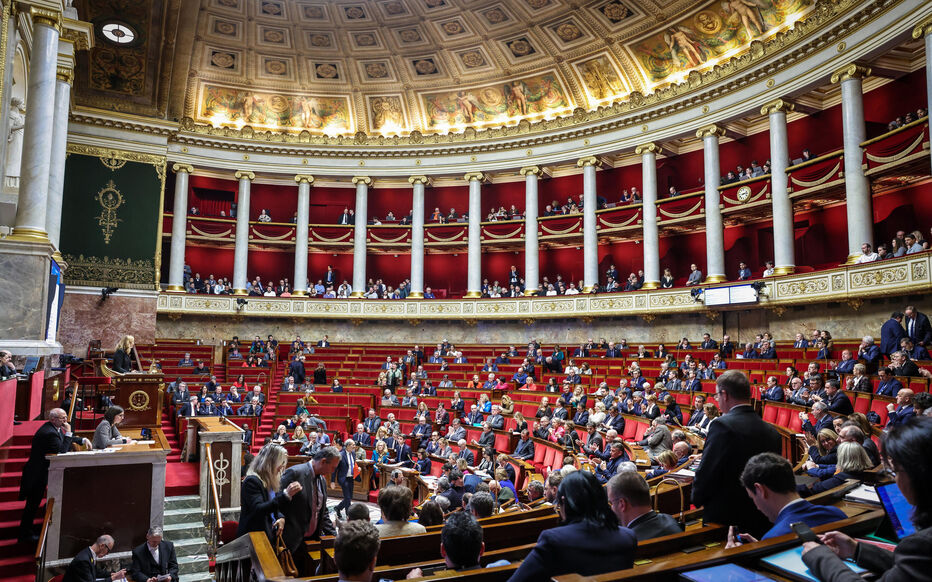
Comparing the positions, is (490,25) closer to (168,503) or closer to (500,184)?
(500,184)

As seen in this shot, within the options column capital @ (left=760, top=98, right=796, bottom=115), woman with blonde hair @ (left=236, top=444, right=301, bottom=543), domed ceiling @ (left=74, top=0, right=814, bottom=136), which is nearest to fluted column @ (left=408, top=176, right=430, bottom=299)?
domed ceiling @ (left=74, top=0, right=814, bottom=136)

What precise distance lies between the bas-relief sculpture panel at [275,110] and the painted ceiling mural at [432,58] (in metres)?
0.05

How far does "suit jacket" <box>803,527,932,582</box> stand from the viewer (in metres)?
1.67

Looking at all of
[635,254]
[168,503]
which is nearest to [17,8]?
[168,503]

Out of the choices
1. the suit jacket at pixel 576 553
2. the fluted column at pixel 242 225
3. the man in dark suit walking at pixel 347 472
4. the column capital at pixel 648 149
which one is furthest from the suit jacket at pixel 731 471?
the fluted column at pixel 242 225

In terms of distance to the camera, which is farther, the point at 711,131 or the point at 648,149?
the point at 648,149

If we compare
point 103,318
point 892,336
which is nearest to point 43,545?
point 892,336

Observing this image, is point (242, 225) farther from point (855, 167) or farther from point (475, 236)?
point (855, 167)

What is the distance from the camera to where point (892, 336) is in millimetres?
11805

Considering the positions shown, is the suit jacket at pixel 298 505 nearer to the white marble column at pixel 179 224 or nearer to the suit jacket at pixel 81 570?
the suit jacket at pixel 81 570

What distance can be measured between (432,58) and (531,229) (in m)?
8.79

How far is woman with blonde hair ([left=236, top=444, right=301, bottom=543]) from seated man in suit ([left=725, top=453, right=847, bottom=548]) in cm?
301

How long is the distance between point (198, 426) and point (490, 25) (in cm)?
2015

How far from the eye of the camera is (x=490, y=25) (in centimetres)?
2441
